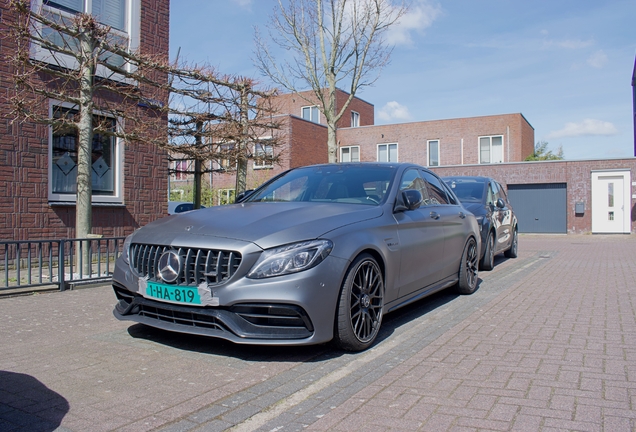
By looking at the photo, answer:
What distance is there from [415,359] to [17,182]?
8494 millimetres

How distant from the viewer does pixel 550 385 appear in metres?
3.59

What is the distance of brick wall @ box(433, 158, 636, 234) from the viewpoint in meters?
26.4

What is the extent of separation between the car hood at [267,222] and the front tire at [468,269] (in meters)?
2.34

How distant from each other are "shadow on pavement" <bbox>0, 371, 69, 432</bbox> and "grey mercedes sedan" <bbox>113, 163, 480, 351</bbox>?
94 centimetres

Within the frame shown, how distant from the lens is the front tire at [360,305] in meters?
4.18

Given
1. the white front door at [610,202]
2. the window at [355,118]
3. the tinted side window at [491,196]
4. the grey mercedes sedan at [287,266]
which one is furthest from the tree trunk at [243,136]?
the window at [355,118]

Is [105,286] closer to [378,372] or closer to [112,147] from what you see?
[112,147]

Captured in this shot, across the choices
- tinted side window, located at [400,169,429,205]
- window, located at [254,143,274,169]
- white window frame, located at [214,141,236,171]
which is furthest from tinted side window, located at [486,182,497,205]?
white window frame, located at [214,141,236,171]

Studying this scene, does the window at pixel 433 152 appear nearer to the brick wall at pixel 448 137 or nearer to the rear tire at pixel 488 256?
the brick wall at pixel 448 137

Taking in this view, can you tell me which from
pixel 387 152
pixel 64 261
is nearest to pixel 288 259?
pixel 64 261

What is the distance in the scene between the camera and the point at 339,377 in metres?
3.80

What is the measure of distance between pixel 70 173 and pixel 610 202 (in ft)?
81.2

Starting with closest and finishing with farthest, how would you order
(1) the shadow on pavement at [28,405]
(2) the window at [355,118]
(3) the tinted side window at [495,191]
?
(1) the shadow on pavement at [28,405], (3) the tinted side window at [495,191], (2) the window at [355,118]

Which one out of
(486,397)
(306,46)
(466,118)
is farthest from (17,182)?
(466,118)
